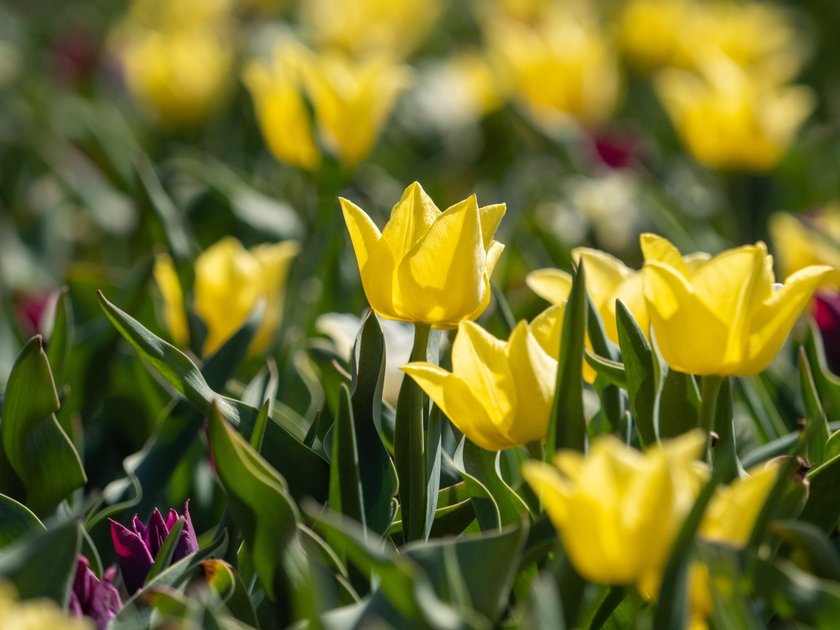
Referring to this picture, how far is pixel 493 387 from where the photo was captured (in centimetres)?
98

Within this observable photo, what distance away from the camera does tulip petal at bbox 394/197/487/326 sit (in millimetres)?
994

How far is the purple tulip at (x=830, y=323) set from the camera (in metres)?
1.46

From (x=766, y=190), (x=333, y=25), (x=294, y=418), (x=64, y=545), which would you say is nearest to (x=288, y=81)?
(x=294, y=418)

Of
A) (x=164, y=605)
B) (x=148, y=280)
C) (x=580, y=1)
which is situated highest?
(x=164, y=605)

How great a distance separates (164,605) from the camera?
847mm

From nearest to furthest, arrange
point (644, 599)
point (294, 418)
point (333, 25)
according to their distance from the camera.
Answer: point (644, 599), point (294, 418), point (333, 25)

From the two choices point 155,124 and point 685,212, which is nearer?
point 685,212

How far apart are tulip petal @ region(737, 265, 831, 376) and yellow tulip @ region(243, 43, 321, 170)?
1.19 meters

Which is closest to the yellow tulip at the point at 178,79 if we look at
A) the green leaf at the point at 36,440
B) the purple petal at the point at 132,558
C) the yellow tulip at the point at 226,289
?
the yellow tulip at the point at 226,289

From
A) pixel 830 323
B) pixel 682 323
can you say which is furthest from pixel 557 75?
pixel 682 323

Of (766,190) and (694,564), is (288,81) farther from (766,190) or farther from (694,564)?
(694,564)

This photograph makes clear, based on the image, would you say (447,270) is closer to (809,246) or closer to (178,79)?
(809,246)

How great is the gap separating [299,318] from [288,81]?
1.71ft

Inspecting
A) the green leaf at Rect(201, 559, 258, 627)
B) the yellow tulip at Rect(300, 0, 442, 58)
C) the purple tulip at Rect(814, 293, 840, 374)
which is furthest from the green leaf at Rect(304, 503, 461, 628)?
the yellow tulip at Rect(300, 0, 442, 58)
